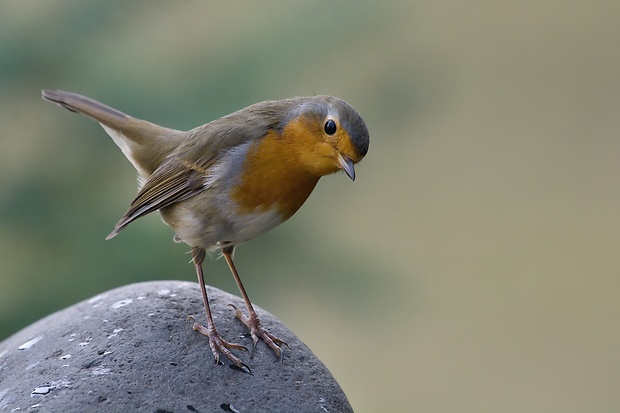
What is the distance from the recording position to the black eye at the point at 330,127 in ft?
8.46

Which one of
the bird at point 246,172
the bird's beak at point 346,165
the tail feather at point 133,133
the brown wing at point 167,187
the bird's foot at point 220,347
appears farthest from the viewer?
the tail feather at point 133,133

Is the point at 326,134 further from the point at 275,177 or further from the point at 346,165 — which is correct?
the point at 275,177

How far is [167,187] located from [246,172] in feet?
1.16

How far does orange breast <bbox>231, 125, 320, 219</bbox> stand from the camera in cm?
271

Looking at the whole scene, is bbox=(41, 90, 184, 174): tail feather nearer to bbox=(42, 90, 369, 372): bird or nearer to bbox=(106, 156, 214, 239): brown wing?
bbox=(42, 90, 369, 372): bird

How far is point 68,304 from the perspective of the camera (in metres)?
3.75

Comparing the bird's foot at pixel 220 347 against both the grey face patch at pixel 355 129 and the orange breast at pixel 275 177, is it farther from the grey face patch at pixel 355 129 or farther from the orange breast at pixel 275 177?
the grey face patch at pixel 355 129

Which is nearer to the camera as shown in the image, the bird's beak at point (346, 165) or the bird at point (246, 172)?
the bird's beak at point (346, 165)

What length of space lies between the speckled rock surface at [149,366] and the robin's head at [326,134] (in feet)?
2.27

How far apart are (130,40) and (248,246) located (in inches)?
45.7

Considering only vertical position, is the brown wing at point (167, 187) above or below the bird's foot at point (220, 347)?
above

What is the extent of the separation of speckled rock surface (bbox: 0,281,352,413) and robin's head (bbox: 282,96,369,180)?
2.27ft

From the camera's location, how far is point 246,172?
2781 millimetres

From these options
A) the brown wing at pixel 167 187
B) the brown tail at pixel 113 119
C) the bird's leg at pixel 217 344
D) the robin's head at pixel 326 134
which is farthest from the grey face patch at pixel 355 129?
the brown tail at pixel 113 119
